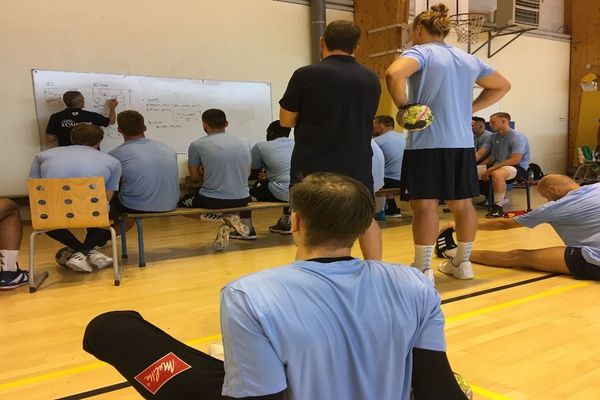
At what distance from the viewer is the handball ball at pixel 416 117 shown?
285 cm

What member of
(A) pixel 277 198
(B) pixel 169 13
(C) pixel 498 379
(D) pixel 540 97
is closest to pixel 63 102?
(B) pixel 169 13

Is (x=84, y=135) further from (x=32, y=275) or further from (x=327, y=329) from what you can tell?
(x=327, y=329)

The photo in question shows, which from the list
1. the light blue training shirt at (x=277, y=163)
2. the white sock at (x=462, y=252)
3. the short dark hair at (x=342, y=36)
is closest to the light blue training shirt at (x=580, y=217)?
the white sock at (x=462, y=252)

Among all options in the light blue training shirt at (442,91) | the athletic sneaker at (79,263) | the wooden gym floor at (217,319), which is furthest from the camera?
the athletic sneaker at (79,263)

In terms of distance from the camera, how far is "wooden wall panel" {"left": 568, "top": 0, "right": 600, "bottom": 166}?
10.3 meters

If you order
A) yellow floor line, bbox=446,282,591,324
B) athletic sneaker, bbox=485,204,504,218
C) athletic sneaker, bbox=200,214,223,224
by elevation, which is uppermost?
athletic sneaker, bbox=200,214,223,224

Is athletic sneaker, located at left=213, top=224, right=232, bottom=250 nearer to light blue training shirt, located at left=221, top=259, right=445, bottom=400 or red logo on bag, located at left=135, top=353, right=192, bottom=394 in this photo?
red logo on bag, located at left=135, top=353, right=192, bottom=394

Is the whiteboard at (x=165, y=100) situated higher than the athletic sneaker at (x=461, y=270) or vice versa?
the whiteboard at (x=165, y=100)

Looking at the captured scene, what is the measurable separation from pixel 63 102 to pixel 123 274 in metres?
3.26

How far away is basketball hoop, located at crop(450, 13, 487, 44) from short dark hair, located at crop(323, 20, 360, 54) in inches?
211

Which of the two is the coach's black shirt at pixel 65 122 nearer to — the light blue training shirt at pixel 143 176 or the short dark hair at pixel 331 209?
the light blue training shirt at pixel 143 176

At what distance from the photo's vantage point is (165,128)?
6852 millimetres

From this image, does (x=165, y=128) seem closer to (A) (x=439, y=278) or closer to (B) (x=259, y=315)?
(A) (x=439, y=278)

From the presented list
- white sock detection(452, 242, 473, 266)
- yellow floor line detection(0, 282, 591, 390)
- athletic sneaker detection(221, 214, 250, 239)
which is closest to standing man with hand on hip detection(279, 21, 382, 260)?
yellow floor line detection(0, 282, 591, 390)
